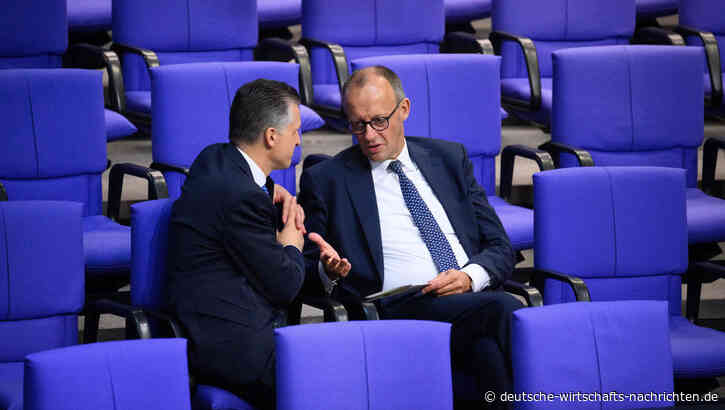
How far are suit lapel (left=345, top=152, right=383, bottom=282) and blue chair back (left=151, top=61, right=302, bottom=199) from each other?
0.56 metres

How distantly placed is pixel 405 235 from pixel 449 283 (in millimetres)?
162

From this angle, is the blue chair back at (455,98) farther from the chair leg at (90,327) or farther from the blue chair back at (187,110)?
the chair leg at (90,327)

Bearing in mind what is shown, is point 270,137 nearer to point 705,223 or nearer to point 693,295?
point 693,295

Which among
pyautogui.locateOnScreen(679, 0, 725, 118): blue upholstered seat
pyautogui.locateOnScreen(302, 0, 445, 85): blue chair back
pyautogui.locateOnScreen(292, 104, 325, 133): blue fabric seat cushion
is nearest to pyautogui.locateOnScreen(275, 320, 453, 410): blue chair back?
pyautogui.locateOnScreen(292, 104, 325, 133): blue fabric seat cushion

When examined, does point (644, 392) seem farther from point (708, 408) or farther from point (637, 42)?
point (637, 42)

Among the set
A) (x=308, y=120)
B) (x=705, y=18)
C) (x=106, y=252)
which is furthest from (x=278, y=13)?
(x=106, y=252)

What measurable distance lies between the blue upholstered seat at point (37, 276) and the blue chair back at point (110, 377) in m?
0.63

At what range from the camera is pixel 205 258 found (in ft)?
5.83

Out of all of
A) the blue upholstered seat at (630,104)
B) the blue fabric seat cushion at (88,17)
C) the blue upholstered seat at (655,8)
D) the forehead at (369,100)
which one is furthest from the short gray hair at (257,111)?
→ the blue upholstered seat at (655,8)

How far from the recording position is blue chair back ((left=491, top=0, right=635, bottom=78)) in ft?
11.3

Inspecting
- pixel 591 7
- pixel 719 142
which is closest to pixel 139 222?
pixel 719 142

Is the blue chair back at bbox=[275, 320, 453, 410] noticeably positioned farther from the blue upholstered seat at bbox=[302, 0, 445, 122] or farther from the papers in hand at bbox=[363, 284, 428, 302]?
the blue upholstered seat at bbox=[302, 0, 445, 122]

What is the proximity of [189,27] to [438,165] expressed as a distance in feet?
4.41

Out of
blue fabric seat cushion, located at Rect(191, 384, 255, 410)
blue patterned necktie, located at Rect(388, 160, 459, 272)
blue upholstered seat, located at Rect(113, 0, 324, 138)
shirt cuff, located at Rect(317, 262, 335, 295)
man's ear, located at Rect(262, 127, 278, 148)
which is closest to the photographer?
blue fabric seat cushion, located at Rect(191, 384, 255, 410)
